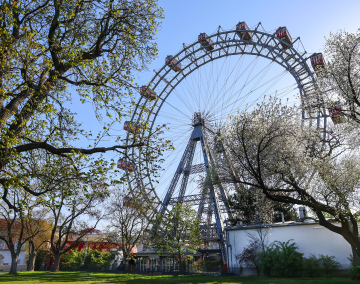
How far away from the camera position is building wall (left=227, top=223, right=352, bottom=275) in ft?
56.2

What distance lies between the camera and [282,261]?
53.7 ft

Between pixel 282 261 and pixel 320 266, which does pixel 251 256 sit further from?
pixel 320 266

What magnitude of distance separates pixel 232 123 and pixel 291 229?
1013cm

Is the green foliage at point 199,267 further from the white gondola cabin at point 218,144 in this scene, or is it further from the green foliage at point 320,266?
the white gondola cabin at point 218,144

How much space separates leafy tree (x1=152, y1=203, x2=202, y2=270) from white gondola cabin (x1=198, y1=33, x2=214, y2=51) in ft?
54.5

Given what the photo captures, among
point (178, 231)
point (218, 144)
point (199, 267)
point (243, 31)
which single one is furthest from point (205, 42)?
point (199, 267)

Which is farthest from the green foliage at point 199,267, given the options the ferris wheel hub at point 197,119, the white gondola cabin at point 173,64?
the white gondola cabin at point 173,64

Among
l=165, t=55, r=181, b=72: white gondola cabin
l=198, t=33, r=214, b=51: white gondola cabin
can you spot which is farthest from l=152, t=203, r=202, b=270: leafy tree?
l=198, t=33, r=214, b=51: white gondola cabin

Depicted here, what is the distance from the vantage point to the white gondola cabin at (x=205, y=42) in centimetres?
2888

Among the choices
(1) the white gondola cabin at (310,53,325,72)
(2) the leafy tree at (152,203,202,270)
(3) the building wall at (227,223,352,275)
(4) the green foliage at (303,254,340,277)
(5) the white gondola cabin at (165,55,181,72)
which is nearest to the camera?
(4) the green foliage at (303,254,340,277)

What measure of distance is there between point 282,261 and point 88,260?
29.5m

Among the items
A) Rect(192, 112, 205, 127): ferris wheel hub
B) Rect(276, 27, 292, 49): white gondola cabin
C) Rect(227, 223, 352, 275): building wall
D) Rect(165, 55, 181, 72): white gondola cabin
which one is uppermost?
Rect(165, 55, 181, 72): white gondola cabin

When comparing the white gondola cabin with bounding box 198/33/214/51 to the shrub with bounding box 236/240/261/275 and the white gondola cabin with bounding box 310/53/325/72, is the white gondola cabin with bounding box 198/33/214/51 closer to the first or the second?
the white gondola cabin with bounding box 310/53/325/72

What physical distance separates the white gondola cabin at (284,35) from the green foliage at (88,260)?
31.3 metres
